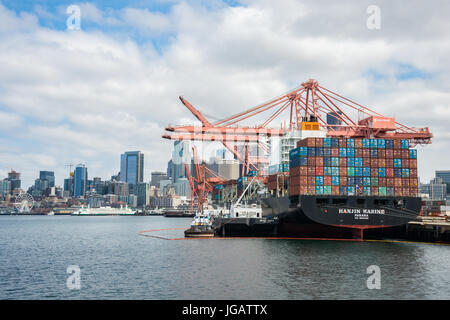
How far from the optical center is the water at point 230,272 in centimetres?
3294

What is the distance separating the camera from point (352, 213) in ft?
223

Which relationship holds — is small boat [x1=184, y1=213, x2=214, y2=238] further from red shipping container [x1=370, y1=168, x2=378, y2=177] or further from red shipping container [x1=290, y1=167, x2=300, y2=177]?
red shipping container [x1=370, y1=168, x2=378, y2=177]

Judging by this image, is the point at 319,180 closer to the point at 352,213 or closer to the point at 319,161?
the point at 319,161

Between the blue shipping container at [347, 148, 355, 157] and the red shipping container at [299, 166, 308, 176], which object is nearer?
the red shipping container at [299, 166, 308, 176]

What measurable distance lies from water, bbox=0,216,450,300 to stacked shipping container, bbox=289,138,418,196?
1037 centimetres

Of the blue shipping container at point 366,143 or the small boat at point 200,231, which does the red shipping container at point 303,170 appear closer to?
the blue shipping container at point 366,143

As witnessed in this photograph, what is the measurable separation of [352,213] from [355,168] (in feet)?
25.7

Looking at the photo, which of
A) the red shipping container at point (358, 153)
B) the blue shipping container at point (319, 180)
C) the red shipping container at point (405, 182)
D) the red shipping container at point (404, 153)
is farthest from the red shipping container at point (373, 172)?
the blue shipping container at point (319, 180)

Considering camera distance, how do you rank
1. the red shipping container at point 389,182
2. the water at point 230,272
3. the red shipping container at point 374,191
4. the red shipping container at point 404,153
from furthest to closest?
1. the red shipping container at point 404,153
2. the red shipping container at point 389,182
3. the red shipping container at point 374,191
4. the water at point 230,272

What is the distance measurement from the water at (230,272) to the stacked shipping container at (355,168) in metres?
10.4

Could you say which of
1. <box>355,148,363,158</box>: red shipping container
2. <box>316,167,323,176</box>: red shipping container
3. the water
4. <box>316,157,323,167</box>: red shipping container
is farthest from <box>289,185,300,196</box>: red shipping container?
<box>355,148,363,158</box>: red shipping container

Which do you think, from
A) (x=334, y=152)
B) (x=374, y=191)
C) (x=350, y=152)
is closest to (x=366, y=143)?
(x=350, y=152)

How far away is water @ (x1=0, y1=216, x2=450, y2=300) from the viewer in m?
32.9

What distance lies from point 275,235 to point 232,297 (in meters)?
49.7
